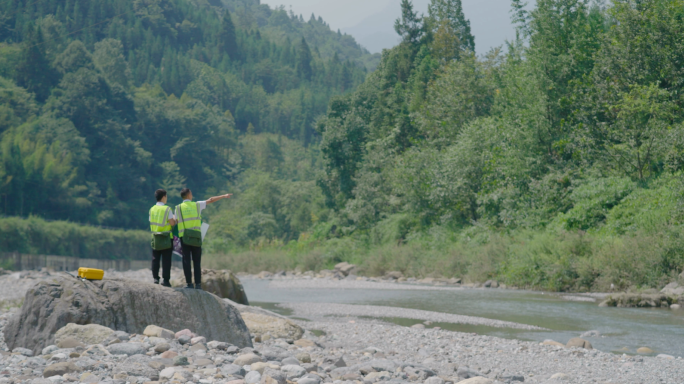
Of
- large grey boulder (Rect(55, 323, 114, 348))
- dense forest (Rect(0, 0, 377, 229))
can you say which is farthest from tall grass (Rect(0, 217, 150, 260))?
large grey boulder (Rect(55, 323, 114, 348))

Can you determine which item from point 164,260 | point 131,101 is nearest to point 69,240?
point 131,101

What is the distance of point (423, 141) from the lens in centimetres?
4878

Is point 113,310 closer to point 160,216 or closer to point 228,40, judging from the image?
point 160,216

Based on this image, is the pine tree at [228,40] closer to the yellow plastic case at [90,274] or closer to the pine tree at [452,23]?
the pine tree at [452,23]

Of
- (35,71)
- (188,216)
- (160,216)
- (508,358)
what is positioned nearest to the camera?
(160,216)

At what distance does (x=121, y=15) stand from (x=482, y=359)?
538 ft

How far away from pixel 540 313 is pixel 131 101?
3826 inches

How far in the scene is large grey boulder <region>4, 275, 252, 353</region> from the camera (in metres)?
9.04

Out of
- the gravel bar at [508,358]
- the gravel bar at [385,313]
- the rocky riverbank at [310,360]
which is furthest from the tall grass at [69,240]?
the gravel bar at [508,358]

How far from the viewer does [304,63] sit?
619 ft

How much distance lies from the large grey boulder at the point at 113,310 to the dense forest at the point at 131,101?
70922 mm

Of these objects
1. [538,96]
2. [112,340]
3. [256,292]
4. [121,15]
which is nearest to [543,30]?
[538,96]

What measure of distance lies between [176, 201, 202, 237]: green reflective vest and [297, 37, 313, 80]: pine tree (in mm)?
178178

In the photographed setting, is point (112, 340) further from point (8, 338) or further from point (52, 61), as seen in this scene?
point (52, 61)
